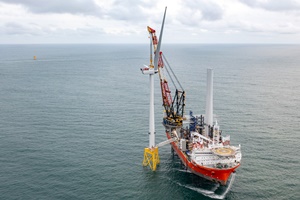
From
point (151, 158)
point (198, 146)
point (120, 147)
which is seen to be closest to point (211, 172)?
point (198, 146)

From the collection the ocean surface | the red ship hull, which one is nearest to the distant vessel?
the red ship hull

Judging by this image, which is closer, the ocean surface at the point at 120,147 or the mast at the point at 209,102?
the ocean surface at the point at 120,147

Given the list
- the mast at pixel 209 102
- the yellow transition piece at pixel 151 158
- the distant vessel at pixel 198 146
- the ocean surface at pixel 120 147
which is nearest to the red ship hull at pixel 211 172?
the distant vessel at pixel 198 146

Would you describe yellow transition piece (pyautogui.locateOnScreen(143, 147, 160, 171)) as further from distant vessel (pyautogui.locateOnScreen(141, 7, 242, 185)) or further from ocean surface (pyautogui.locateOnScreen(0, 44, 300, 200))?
ocean surface (pyautogui.locateOnScreen(0, 44, 300, 200))

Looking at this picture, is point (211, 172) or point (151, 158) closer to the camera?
point (211, 172)

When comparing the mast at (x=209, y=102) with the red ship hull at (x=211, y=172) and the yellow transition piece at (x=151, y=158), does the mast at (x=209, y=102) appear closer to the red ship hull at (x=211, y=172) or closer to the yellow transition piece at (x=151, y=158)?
the red ship hull at (x=211, y=172)

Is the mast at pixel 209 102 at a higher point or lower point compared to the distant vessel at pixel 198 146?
higher

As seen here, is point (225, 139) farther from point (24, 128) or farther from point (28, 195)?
point (24, 128)

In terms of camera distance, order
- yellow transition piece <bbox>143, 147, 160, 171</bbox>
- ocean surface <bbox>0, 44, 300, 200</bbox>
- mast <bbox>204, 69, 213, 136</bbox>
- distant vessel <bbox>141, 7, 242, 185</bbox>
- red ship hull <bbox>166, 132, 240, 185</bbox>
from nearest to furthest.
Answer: ocean surface <bbox>0, 44, 300, 200</bbox>, red ship hull <bbox>166, 132, 240, 185</bbox>, distant vessel <bbox>141, 7, 242, 185</bbox>, yellow transition piece <bbox>143, 147, 160, 171</bbox>, mast <bbox>204, 69, 213, 136</bbox>

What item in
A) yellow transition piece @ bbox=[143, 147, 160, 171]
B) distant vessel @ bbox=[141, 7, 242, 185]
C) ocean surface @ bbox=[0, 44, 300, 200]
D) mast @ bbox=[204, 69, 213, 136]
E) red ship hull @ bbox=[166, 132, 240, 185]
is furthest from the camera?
mast @ bbox=[204, 69, 213, 136]

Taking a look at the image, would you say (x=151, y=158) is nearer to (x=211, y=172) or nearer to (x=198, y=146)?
(x=198, y=146)

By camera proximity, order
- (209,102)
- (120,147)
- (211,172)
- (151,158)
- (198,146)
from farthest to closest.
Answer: (120,147) < (209,102) < (151,158) < (198,146) < (211,172)
